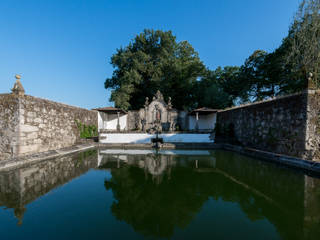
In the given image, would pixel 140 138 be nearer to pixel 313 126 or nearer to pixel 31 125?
pixel 31 125

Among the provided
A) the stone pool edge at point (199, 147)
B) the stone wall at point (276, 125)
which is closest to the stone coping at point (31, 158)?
the stone pool edge at point (199, 147)

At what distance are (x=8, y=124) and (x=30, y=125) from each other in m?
0.62

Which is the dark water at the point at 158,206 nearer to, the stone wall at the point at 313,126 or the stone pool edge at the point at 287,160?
the stone pool edge at the point at 287,160

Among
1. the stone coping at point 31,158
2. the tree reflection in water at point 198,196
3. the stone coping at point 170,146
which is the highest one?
the stone coping at point 31,158

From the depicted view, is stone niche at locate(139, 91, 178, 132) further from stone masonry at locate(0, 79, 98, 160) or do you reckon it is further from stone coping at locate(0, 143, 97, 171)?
stone coping at locate(0, 143, 97, 171)

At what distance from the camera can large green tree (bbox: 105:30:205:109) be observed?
17.9 metres

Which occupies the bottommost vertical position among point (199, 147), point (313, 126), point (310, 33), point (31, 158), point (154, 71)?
point (199, 147)

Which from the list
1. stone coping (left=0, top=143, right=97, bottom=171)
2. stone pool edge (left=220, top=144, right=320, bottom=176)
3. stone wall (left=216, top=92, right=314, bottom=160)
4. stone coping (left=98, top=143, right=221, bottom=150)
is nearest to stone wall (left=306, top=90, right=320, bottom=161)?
stone wall (left=216, top=92, right=314, bottom=160)

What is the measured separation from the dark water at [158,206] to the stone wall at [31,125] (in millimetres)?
1810

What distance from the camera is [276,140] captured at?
21.6ft

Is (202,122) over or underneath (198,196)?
over

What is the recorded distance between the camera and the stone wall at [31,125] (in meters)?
5.06

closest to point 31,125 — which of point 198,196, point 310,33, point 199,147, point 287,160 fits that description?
point 198,196

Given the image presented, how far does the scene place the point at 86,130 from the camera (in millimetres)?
10531
